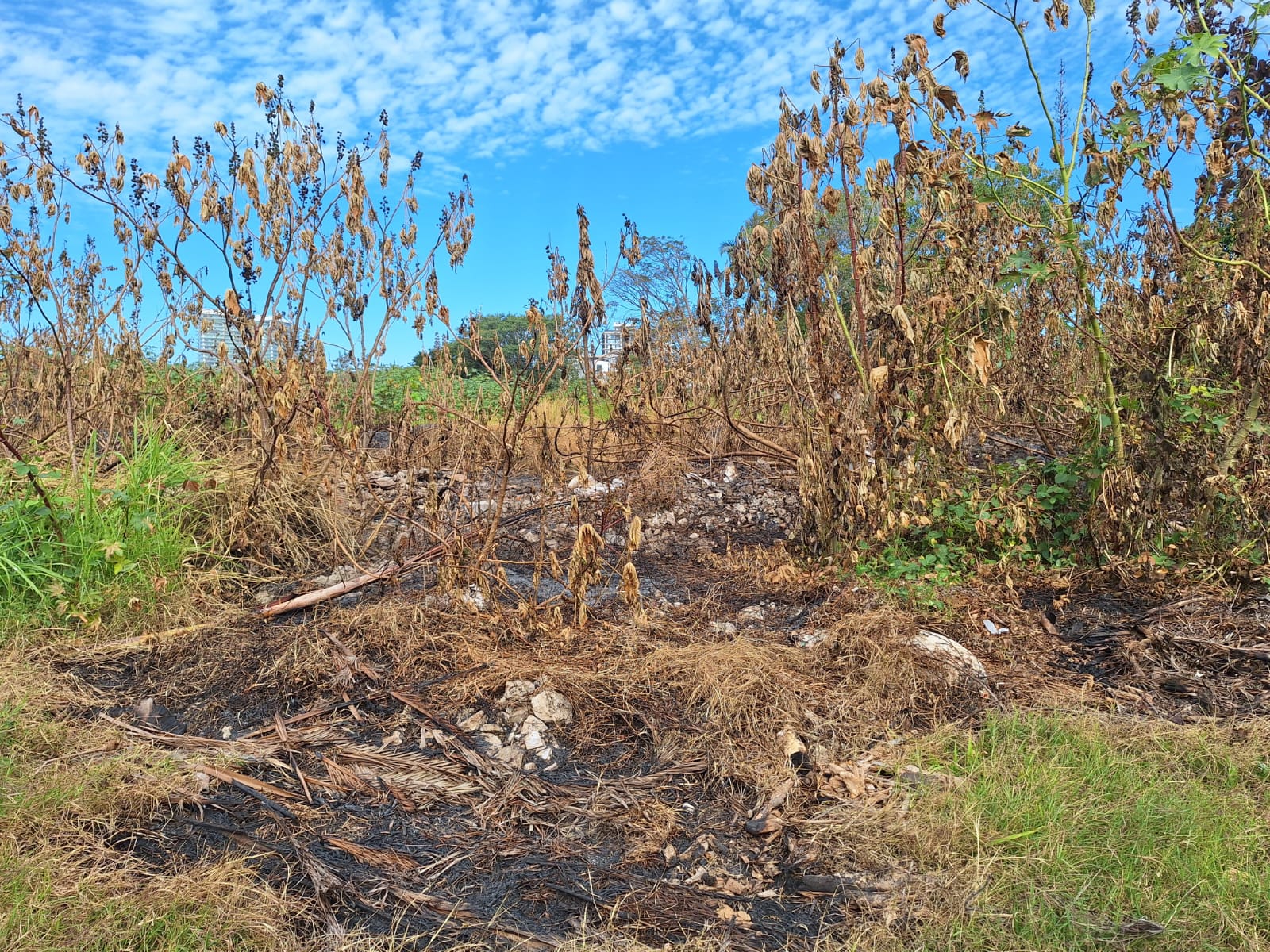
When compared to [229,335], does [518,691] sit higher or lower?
lower

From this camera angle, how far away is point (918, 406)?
412 centimetres

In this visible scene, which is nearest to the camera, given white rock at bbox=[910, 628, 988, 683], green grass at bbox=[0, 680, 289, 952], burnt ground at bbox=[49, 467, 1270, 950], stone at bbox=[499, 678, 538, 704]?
green grass at bbox=[0, 680, 289, 952]

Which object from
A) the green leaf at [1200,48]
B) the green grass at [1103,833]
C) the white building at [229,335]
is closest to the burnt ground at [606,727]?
the green grass at [1103,833]

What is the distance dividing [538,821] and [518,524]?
109 inches

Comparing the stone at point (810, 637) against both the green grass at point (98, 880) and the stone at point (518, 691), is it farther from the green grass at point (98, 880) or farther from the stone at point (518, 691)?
the green grass at point (98, 880)

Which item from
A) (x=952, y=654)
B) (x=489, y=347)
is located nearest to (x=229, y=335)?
(x=952, y=654)

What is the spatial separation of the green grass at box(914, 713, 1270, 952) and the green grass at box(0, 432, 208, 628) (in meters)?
3.53

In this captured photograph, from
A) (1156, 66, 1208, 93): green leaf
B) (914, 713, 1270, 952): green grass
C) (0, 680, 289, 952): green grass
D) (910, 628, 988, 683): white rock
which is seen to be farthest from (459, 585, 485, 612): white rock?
(1156, 66, 1208, 93): green leaf

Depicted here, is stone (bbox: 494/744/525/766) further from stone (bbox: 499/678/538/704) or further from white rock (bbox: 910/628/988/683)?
white rock (bbox: 910/628/988/683)

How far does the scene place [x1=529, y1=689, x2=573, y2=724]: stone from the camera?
10.3 ft

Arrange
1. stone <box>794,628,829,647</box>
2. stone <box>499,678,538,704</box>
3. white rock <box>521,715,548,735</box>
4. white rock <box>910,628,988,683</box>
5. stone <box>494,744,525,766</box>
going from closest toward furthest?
stone <box>494,744,525,766</box>, white rock <box>521,715,548,735</box>, stone <box>499,678,538,704</box>, white rock <box>910,628,988,683</box>, stone <box>794,628,829,647</box>

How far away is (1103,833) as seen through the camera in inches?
96.0

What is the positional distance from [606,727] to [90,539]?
108 inches

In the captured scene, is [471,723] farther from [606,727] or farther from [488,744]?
[606,727]
